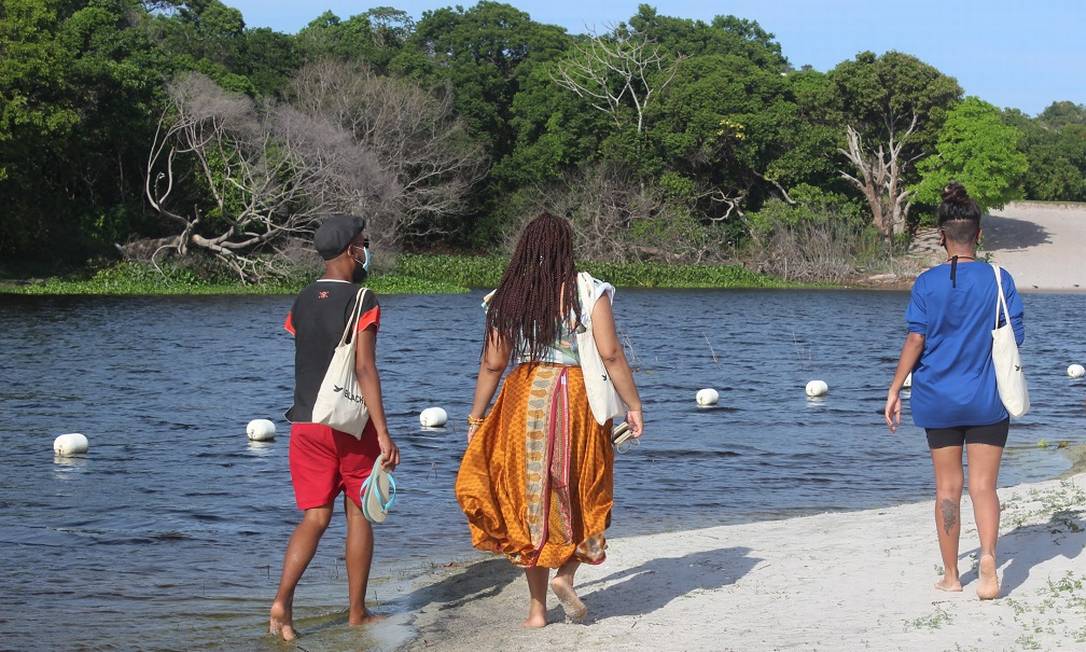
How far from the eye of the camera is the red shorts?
660 centimetres

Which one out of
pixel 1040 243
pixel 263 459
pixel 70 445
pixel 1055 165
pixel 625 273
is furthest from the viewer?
pixel 1055 165

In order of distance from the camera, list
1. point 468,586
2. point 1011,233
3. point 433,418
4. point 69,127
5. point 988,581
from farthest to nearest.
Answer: point 1011,233 → point 69,127 → point 433,418 → point 468,586 → point 988,581

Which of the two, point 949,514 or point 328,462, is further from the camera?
point 328,462

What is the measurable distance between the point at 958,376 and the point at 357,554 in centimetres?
325

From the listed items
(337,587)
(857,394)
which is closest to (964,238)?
(337,587)

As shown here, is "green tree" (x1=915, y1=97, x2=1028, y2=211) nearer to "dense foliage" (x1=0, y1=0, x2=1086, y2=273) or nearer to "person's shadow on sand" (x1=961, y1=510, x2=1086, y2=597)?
"dense foliage" (x1=0, y1=0, x2=1086, y2=273)

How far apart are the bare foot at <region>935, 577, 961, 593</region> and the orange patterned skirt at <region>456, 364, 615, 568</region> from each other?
1.74 m

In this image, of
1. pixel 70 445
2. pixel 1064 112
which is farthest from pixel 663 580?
pixel 1064 112

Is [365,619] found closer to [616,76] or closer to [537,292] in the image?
[537,292]

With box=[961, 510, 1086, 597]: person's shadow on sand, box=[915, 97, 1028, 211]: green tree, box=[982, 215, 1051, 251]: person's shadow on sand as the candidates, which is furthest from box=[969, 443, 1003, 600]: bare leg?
box=[982, 215, 1051, 251]: person's shadow on sand

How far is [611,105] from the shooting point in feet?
216

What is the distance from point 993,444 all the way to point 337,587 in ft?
13.8

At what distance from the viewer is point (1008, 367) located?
633cm

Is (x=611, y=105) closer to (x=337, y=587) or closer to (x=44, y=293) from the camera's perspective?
(x=44, y=293)
